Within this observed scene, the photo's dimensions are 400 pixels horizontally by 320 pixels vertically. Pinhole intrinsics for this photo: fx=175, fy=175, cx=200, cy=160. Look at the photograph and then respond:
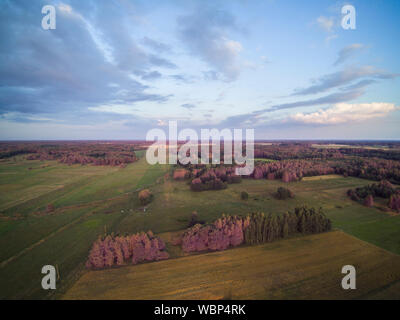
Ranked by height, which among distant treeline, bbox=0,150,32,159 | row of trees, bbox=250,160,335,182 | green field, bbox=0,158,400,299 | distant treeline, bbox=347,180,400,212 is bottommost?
green field, bbox=0,158,400,299

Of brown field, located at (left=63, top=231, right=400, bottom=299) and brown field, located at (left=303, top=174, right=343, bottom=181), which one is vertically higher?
brown field, located at (left=303, top=174, right=343, bottom=181)

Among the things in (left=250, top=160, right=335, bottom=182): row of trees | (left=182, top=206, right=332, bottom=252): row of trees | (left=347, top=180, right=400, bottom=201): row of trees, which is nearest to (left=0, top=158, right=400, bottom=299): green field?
(left=347, top=180, right=400, bottom=201): row of trees

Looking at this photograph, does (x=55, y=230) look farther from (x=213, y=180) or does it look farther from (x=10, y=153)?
(x=10, y=153)

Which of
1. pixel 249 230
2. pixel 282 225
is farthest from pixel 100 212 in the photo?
pixel 282 225

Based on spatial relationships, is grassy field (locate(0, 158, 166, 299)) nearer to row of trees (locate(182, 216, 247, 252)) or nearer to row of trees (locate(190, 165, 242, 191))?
row of trees (locate(182, 216, 247, 252))

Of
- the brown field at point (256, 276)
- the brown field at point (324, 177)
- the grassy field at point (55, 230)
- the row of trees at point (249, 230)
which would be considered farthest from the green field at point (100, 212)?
the row of trees at point (249, 230)

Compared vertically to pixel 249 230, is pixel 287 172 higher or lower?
higher
